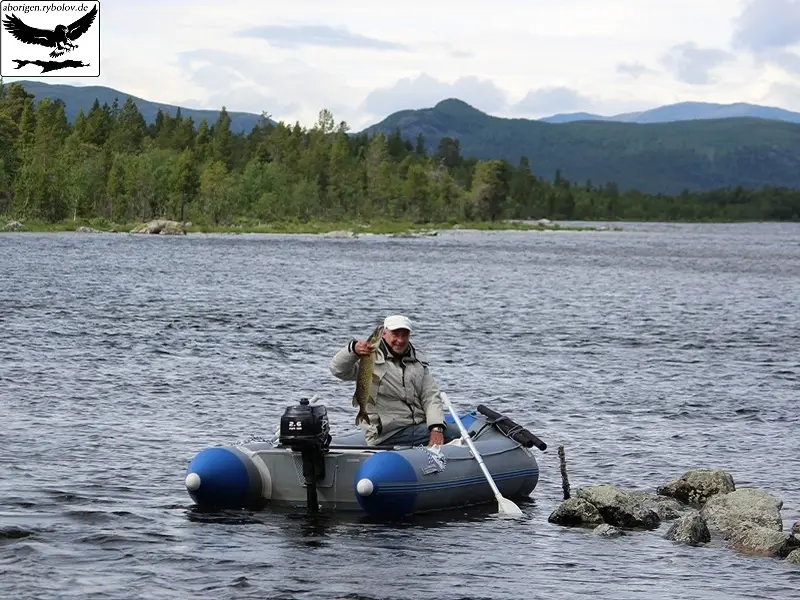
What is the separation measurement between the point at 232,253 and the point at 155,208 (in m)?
58.4

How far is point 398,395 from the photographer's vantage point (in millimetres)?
17141

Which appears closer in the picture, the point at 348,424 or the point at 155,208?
the point at 348,424

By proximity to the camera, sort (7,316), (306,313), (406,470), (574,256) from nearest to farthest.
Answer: (406,470) < (7,316) < (306,313) < (574,256)

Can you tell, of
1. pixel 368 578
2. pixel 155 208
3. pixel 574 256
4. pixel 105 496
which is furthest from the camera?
pixel 155 208

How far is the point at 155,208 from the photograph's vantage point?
159250mm

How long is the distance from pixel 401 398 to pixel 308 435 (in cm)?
179

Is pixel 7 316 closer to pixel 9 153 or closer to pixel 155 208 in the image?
pixel 9 153

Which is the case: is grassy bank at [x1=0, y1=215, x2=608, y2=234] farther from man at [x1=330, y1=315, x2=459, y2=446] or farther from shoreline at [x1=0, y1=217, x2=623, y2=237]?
man at [x1=330, y1=315, x2=459, y2=446]

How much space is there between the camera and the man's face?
55.3 feet

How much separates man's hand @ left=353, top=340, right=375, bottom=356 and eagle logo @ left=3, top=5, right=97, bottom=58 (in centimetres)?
3470

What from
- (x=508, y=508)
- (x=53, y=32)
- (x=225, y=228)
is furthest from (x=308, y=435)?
(x=225, y=228)

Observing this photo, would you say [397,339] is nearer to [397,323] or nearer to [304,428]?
[397,323]

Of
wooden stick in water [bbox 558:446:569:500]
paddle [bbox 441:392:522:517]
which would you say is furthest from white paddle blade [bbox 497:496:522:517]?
wooden stick in water [bbox 558:446:569:500]

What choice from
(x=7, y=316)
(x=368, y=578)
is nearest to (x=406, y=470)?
(x=368, y=578)
